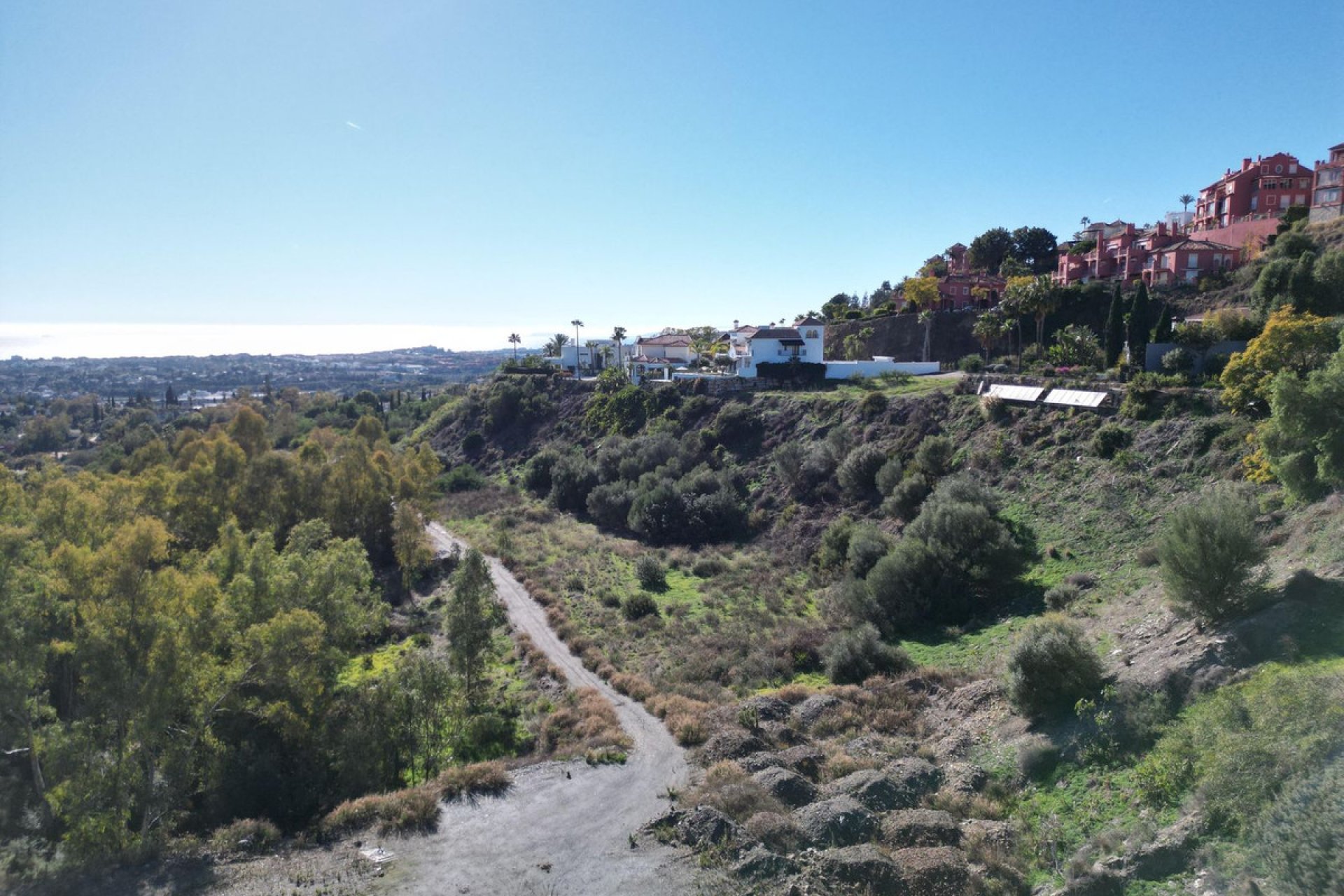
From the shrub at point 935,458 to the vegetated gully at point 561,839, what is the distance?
20246mm

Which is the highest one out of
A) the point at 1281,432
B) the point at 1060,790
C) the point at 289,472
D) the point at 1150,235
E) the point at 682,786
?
the point at 1150,235

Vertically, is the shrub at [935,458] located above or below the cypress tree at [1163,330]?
below

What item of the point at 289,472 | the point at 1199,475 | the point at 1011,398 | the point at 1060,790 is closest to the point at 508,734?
the point at 1060,790

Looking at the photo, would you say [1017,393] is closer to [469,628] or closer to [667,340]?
[469,628]

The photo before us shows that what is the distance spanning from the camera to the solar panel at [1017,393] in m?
34.7

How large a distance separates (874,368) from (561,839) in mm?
45009

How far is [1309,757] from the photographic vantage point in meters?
A: 9.02

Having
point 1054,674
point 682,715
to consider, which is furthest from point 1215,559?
point 682,715

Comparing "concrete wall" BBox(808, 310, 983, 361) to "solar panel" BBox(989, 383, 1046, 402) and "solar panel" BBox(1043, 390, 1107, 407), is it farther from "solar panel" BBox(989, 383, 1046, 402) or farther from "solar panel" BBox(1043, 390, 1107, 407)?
"solar panel" BBox(1043, 390, 1107, 407)

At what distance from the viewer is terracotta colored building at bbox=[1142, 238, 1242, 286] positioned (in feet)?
158

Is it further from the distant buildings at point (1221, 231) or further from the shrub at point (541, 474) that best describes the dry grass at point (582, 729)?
the distant buildings at point (1221, 231)

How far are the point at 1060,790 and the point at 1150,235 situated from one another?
181 feet

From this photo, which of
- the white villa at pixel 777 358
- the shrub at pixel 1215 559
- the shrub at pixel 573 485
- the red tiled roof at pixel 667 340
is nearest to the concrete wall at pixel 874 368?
Answer: the white villa at pixel 777 358

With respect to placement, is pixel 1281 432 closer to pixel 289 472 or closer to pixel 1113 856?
pixel 1113 856
